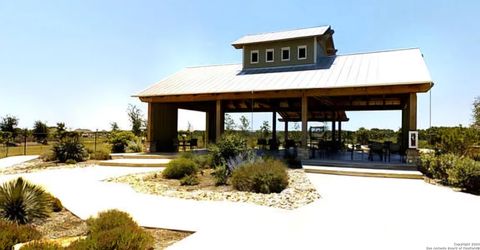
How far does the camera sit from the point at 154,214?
5637 mm

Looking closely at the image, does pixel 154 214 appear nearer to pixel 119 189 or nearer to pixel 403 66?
pixel 119 189

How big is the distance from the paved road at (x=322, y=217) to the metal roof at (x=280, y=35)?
11.6 metres

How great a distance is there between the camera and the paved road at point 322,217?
4.22m

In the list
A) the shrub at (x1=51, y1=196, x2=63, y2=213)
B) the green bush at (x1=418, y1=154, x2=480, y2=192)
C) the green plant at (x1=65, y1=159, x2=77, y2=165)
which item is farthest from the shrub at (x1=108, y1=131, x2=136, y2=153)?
the green bush at (x1=418, y1=154, x2=480, y2=192)

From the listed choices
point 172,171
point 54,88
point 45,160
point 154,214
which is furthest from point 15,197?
point 54,88

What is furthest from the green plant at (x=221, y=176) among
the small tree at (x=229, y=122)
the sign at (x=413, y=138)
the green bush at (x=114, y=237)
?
the small tree at (x=229, y=122)

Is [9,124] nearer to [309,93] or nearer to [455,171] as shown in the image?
[309,93]

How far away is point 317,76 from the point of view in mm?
15055

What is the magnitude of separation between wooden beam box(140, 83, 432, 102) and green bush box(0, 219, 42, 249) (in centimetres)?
1140

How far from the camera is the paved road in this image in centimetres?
422

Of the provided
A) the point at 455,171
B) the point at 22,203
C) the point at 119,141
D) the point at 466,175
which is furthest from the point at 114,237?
the point at 119,141

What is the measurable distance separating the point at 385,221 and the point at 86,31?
12.7m

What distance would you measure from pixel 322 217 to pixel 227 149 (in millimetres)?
5684

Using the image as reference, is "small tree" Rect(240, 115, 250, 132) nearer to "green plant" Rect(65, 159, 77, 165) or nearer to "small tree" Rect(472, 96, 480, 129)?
"green plant" Rect(65, 159, 77, 165)
